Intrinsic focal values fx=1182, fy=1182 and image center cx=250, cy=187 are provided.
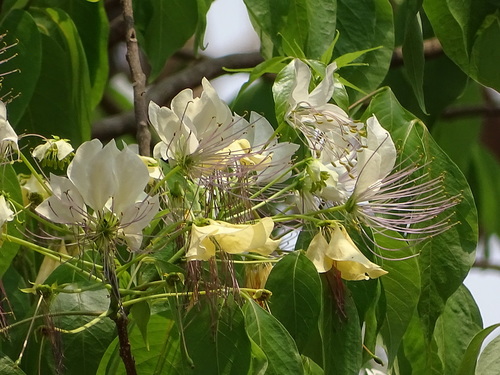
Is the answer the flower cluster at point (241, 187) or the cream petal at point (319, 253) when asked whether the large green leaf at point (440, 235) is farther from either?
the cream petal at point (319, 253)

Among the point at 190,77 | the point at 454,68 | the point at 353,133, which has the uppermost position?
the point at 353,133

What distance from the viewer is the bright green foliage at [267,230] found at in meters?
1.15

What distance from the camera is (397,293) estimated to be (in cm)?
137

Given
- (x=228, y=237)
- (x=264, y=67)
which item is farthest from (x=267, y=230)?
(x=264, y=67)

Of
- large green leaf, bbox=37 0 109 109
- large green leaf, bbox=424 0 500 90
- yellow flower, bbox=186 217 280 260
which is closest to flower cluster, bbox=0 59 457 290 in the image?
yellow flower, bbox=186 217 280 260

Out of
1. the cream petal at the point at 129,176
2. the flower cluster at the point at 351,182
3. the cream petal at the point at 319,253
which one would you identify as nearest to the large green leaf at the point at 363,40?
the flower cluster at the point at 351,182

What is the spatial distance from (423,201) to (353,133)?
156 mm

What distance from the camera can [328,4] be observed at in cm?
153

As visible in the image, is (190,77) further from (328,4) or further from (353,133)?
(353,133)

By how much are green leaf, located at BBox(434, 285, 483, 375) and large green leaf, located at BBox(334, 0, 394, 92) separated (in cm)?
31

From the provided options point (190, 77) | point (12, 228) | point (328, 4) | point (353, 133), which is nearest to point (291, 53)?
point (328, 4)

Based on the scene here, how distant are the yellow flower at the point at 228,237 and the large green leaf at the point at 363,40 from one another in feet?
1.79

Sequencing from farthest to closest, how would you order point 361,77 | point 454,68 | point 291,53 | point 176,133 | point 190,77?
point 190,77
point 454,68
point 361,77
point 291,53
point 176,133

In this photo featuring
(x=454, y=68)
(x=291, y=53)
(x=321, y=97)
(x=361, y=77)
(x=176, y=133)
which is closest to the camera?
(x=176, y=133)
